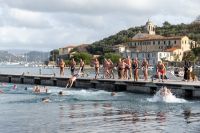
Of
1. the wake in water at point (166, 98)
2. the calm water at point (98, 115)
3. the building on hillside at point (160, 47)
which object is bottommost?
the calm water at point (98, 115)

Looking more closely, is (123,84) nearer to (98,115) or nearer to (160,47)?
(98,115)

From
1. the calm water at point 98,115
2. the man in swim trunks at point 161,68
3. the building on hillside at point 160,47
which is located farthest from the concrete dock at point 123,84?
the building on hillside at point 160,47

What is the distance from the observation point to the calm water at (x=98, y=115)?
1970cm

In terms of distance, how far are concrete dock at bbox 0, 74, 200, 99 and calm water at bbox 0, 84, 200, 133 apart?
6.53 ft

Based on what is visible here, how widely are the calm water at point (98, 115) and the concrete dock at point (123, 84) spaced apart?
78.4 inches

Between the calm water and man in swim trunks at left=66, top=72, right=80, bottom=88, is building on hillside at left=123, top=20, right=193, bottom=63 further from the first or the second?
the calm water

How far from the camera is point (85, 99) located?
32656 millimetres

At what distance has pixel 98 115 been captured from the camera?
78.4 ft

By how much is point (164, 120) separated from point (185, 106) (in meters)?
5.94

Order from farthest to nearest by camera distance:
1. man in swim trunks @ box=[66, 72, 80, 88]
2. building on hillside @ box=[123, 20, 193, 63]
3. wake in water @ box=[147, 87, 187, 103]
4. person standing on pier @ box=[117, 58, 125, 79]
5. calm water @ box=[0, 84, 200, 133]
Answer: building on hillside @ box=[123, 20, 193, 63], man in swim trunks @ box=[66, 72, 80, 88], person standing on pier @ box=[117, 58, 125, 79], wake in water @ box=[147, 87, 187, 103], calm water @ box=[0, 84, 200, 133]

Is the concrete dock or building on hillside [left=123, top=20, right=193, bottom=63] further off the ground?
building on hillside [left=123, top=20, right=193, bottom=63]

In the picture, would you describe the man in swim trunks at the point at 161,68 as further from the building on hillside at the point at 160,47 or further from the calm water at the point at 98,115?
the building on hillside at the point at 160,47

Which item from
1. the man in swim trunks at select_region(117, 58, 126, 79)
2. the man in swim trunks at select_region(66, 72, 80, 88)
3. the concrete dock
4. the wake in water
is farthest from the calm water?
Result: the man in swim trunks at select_region(66, 72, 80, 88)

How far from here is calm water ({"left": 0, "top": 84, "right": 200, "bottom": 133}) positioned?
1970 cm
